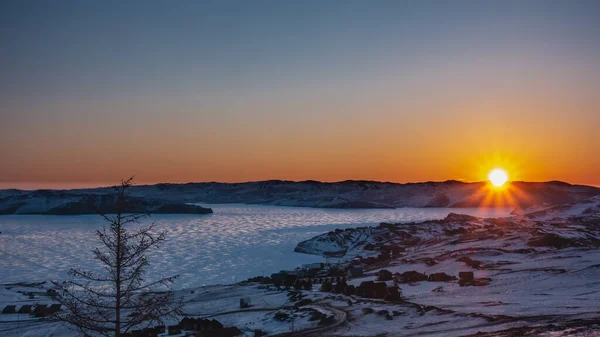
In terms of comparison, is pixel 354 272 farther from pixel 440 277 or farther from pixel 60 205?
pixel 60 205

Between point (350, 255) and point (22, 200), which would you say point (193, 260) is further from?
point (22, 200)

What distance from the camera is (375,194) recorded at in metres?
173

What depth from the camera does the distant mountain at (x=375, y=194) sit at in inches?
6024

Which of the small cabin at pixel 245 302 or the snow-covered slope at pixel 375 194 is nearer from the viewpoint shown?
the small cabin at pixel 245 302

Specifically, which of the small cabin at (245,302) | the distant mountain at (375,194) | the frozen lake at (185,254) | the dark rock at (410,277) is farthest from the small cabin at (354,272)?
the distant mountain at (375,194)

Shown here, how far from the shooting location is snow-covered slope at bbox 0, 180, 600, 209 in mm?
155750

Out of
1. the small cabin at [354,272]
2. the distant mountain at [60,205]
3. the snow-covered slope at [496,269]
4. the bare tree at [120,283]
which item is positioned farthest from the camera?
the distant mountain at [60,205]

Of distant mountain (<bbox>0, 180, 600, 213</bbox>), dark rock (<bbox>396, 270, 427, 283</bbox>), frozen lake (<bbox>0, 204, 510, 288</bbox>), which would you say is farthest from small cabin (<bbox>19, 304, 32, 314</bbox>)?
distant mountain (<bbox>0, 180, 600, 213</bbox>)

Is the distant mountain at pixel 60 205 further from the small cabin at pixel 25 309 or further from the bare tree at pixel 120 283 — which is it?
the bare tree at pixel 120 283

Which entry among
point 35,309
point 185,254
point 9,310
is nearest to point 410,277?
point 35,309

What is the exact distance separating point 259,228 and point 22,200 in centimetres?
6579

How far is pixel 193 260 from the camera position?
156 ft

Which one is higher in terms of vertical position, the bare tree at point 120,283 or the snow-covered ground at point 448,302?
the bare tree at point 120,283

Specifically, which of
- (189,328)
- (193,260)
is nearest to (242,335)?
(189,328)
